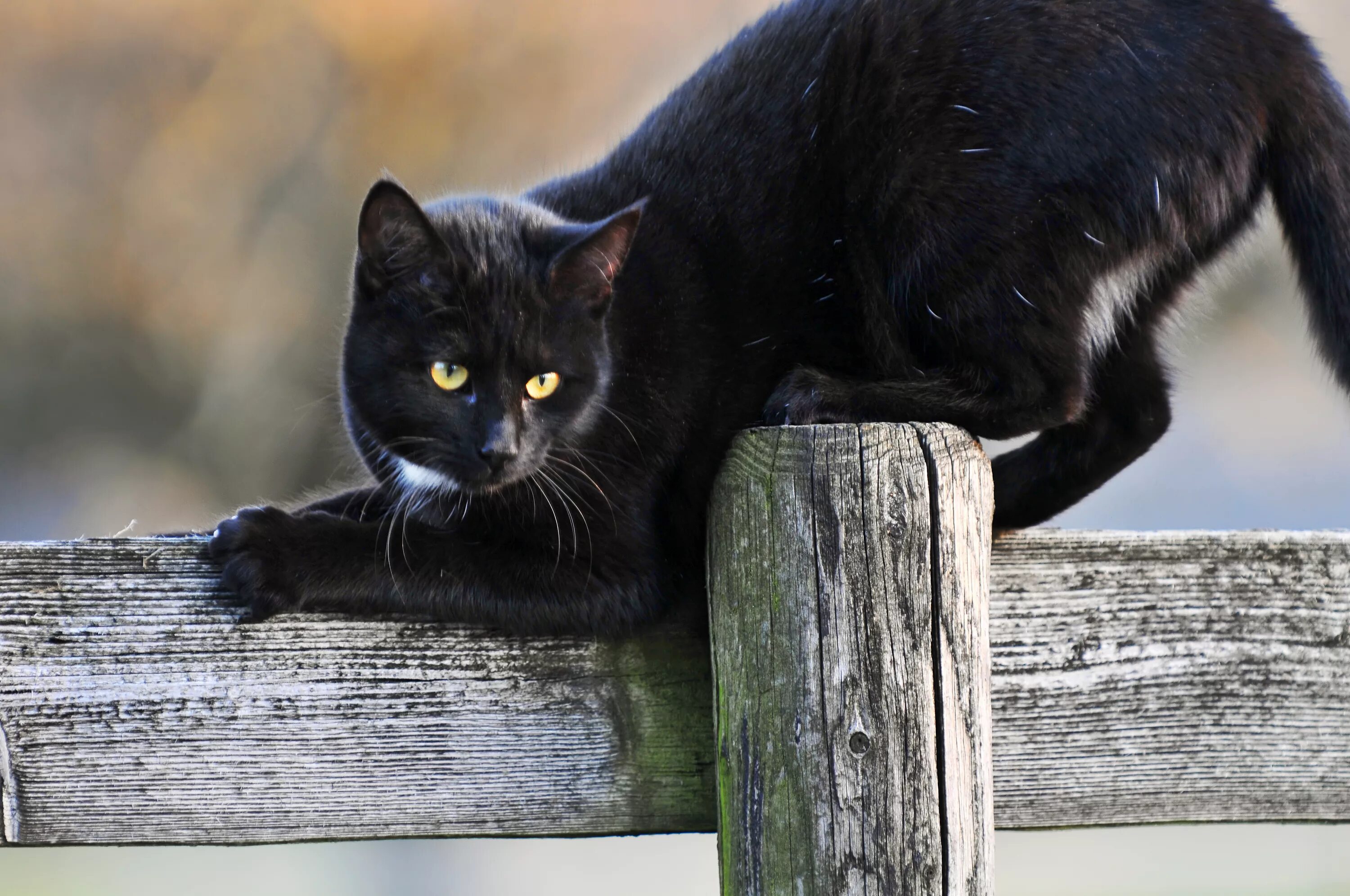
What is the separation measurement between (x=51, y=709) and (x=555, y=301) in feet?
2.77

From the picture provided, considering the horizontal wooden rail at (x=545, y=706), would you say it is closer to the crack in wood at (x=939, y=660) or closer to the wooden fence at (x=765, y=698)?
the wooden fence at (x=765, y=698)

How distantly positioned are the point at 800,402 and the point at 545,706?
583mm

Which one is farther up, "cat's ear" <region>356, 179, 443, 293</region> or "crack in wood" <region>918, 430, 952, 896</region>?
"cat's ear" <region>356, 179, 443, 293</region>

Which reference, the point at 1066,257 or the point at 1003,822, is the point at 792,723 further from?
the point at 1066,257

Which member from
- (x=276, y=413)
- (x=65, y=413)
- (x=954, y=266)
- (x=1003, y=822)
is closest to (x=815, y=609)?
(x=1003, y=822)

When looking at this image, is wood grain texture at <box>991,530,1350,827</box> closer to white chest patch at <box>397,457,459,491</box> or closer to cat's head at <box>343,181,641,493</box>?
cat's head at <box>343,181,641,493</box>

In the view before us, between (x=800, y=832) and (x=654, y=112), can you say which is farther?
(x=654, y=112)

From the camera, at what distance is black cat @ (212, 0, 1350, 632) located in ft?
5.02

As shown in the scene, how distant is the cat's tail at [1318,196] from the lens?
62.2 inches

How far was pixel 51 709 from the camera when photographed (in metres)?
1.14

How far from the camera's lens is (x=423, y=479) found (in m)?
1.63

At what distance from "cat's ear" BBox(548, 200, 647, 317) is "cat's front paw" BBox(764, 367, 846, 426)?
0.97ft

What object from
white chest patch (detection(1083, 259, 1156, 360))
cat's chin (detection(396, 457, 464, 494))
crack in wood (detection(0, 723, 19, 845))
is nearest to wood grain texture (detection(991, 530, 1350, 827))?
white chest patch (detection(1083, 259, 1156, 360))

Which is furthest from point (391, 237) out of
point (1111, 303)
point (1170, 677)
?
point (1170, 677)
